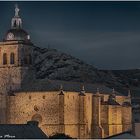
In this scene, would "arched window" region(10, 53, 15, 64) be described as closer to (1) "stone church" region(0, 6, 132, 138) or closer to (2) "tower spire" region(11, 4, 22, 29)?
(1) "stone church" region(0, 6, 132, 138)

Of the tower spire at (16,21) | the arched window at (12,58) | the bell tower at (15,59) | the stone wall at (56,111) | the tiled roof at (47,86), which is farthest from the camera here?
the arched window at (12,58)

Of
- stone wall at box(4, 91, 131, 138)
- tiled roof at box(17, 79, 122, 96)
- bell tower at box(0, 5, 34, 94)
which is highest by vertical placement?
bell tower at box(0, 5, 34, 94)

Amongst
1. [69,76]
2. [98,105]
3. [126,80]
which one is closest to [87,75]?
[69,76]

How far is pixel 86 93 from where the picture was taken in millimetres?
61438

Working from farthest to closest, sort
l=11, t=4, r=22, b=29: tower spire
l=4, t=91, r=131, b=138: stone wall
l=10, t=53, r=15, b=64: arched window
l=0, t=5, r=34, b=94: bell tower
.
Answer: l=10, t=53, r=15, b=64: arched window < l=0, t=5, r=34, b=94: bell tower < l=11, t=4, r=22, b=29: tower spire < l=4, t=91, r=131, b=138: stone wall

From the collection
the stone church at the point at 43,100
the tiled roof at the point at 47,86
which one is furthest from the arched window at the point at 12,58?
the tiled roof at the point at 47,86

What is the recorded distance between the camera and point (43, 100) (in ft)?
193

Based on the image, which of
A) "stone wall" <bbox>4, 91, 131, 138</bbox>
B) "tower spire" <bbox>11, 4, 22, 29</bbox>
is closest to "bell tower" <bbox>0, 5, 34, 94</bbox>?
"tower spire" <bbox>11, 4, 22, 29</bbox>

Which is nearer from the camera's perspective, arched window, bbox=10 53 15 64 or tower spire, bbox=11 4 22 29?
tower spire, bbox=11 4 22 29

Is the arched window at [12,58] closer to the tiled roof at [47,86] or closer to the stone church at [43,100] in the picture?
the stone church at [43,100]

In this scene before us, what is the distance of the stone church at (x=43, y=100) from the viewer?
58.9 m

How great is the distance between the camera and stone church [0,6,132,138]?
2318 inches

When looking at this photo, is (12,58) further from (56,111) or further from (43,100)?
(56,111)

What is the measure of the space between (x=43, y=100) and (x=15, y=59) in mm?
4008
